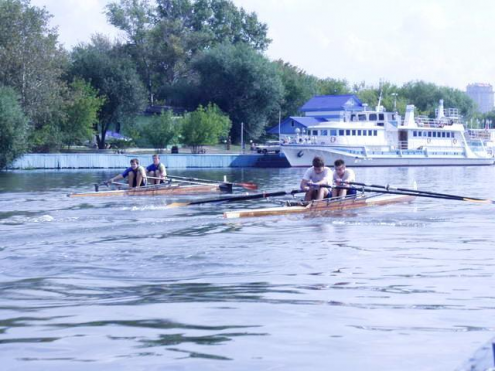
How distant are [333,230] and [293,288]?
25.3 ft

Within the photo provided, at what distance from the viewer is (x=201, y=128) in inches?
3238

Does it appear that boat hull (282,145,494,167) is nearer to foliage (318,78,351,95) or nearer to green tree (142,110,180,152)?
green tree (142,110,180,152)

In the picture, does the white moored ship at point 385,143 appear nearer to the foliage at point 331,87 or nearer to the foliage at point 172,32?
the foliage at point 172,32

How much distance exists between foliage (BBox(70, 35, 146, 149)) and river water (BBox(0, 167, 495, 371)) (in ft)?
200

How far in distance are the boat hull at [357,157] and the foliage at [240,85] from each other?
1845cm

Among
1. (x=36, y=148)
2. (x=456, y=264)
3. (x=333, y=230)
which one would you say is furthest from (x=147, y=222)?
(x=36, y=148)

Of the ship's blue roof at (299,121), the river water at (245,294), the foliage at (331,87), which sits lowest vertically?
the river water at (245,294)

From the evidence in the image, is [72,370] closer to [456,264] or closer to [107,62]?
[456,264]

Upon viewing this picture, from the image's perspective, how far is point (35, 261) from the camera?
14617 millimetres

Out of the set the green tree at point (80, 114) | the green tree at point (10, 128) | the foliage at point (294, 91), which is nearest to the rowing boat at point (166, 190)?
the green tree at point (10, 128)

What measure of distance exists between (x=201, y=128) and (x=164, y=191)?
52213 mm

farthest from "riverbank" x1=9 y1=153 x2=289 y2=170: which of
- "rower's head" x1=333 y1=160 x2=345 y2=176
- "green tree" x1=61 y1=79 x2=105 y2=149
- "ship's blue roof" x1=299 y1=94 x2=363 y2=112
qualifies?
"rower's head" x1=333 y1=160 x2=345 y2=176

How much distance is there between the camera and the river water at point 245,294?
8430 mm

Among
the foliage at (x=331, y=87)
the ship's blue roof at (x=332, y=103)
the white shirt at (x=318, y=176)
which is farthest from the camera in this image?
the foliage at (x=331, y=87)
